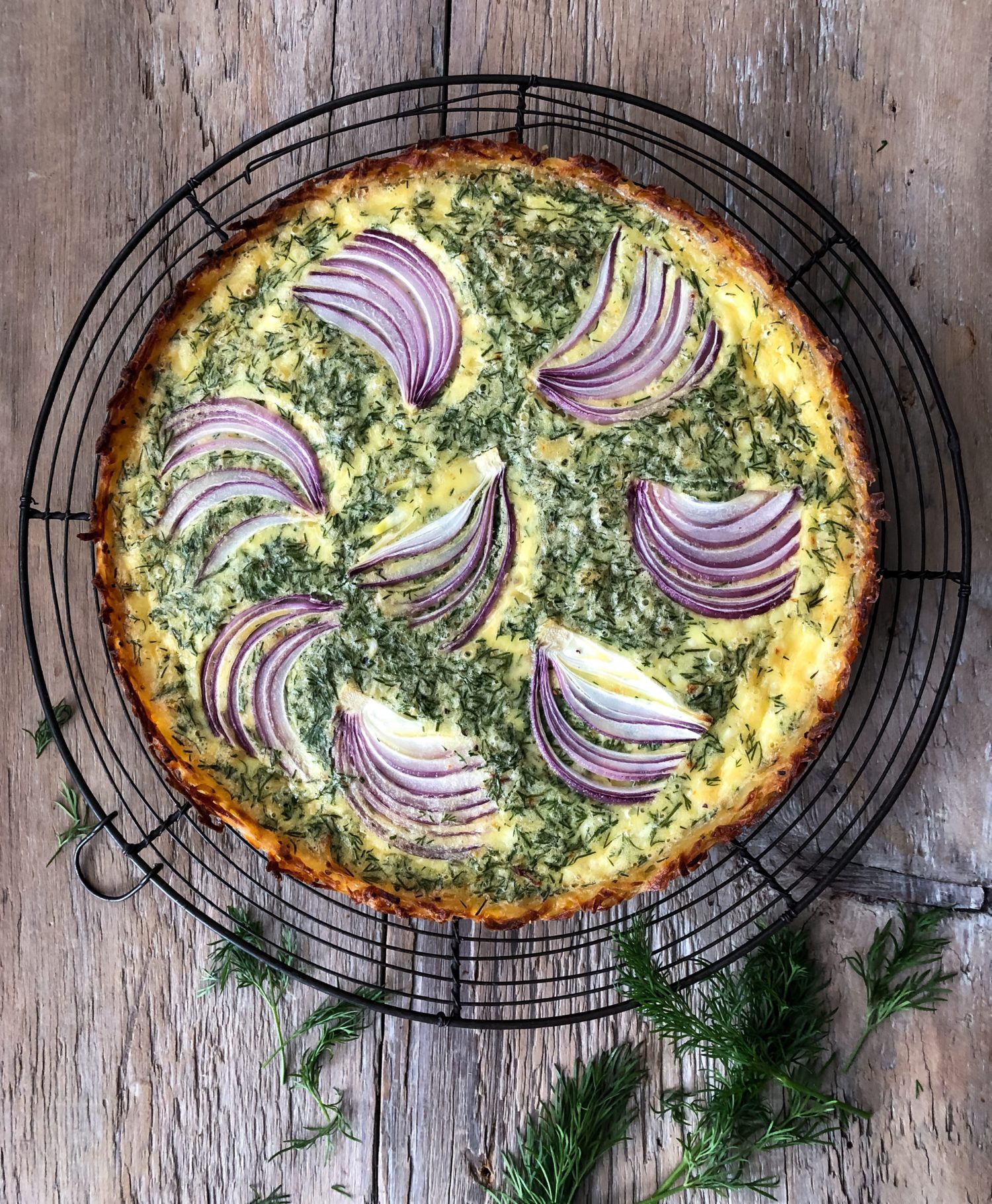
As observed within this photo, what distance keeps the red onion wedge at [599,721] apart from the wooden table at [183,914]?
1013 millimetres

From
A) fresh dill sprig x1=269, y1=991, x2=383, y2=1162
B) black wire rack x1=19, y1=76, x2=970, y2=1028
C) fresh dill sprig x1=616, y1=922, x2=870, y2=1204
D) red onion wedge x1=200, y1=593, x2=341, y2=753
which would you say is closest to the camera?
red onion wedge x1=200, y1=593, x2=341, y2=753

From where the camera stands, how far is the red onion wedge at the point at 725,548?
3125 millimetres

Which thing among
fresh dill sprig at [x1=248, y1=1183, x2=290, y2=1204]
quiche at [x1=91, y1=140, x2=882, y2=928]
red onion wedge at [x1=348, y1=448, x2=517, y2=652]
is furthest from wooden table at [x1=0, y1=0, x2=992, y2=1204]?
red onion wedge at [x1=348, y1=448, x2=517, y2=652]

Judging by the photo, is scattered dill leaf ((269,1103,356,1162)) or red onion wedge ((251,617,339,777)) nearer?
red onion wedge ((251,617,339,777))

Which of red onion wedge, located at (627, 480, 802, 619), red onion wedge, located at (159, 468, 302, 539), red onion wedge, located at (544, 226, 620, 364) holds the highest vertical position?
red onion wedge, located at (544, 226, 620, 364)

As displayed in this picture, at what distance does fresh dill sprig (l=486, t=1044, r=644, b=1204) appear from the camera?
3.51 metres

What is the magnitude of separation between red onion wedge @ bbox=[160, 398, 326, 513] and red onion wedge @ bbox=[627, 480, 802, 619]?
3.43 feet

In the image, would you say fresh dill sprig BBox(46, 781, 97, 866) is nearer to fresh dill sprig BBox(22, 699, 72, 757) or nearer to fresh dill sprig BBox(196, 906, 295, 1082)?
fresh dill sprig BBox(22, 699, 72, 757)

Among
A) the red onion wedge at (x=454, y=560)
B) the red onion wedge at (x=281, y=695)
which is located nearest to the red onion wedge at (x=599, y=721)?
the red onion wedge at (x=454, y=560)

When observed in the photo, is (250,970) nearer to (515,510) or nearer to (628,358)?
(515,510)

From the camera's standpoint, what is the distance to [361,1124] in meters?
3.71

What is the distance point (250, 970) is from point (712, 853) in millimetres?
1738

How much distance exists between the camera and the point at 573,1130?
353cm

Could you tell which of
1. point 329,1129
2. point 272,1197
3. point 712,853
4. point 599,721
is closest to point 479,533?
point 599,721
